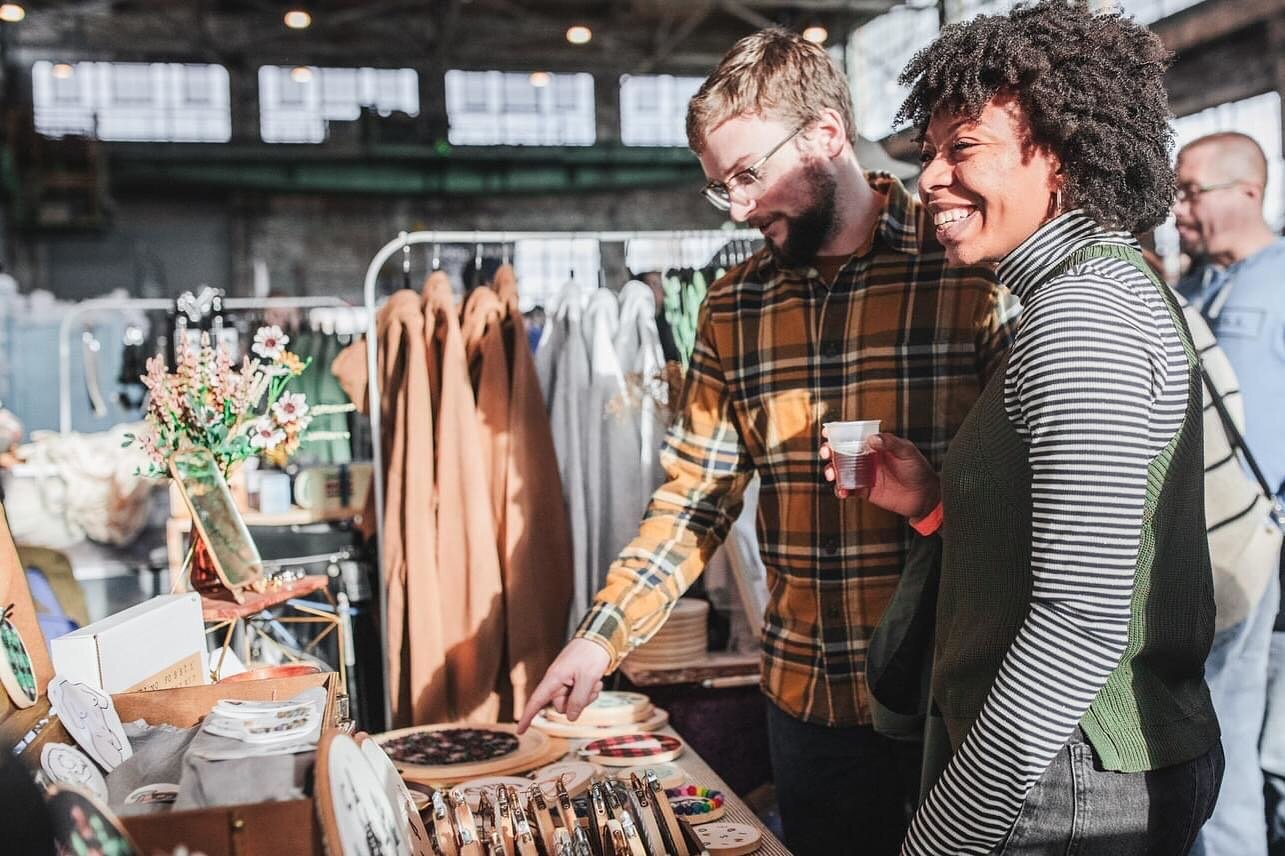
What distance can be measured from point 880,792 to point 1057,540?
910 millimetres

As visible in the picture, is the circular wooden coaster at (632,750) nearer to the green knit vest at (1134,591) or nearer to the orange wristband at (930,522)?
the orange wristband at (930,522)

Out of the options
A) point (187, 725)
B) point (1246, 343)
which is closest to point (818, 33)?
point (1246, 343)

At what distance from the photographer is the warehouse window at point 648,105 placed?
54.2ft

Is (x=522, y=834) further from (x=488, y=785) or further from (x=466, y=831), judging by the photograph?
(x=488, y=785)

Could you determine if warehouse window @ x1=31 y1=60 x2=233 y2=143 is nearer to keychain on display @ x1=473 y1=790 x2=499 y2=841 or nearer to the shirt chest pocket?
the shirt chest pocket

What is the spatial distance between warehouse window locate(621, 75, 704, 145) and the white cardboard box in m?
15.4

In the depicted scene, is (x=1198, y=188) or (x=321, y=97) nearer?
(x=1198, y=188)

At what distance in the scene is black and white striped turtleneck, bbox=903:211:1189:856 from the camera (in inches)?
42.8

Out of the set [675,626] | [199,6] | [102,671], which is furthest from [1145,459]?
[199,6]

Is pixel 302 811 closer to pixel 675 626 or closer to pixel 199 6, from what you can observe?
pixel 675 626

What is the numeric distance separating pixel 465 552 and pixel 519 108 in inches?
546

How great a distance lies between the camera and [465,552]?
11.0ft

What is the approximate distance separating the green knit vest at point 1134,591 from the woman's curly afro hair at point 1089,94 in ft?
0.25

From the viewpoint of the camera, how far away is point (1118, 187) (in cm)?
123
